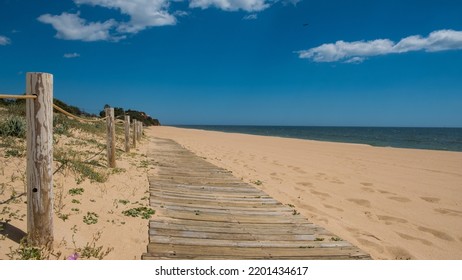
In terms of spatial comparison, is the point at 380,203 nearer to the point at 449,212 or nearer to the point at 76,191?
the point at 449,212

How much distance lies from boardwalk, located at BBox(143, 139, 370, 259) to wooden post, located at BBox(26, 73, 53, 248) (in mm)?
1099

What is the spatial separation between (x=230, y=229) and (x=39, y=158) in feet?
8.09

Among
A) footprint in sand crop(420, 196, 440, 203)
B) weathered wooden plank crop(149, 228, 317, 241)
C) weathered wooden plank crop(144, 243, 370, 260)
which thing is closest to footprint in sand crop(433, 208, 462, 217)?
footprint in sand crop(420, 196, 440, 203)

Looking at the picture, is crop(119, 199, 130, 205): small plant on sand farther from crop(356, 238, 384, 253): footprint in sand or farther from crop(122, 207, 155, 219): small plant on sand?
crop(356, 238, 384, 253): footprint in sand

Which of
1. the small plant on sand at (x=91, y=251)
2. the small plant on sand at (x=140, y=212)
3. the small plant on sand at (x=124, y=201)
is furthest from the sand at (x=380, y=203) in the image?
the small plant on sand at (x=91, y=251)

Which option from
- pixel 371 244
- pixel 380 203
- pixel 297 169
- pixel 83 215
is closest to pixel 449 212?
pixel 380 203

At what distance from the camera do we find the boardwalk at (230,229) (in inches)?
138

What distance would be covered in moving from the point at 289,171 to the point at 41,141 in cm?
764

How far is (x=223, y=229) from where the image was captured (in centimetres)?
416

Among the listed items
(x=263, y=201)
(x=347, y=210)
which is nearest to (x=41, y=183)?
(x=263, y=201)

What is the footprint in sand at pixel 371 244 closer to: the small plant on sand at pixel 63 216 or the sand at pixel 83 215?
the sand at pixel 83 215

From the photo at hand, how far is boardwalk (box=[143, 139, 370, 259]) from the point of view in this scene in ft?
11.5

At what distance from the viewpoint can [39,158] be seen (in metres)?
2.99

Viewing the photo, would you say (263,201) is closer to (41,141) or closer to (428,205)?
(428,205)
